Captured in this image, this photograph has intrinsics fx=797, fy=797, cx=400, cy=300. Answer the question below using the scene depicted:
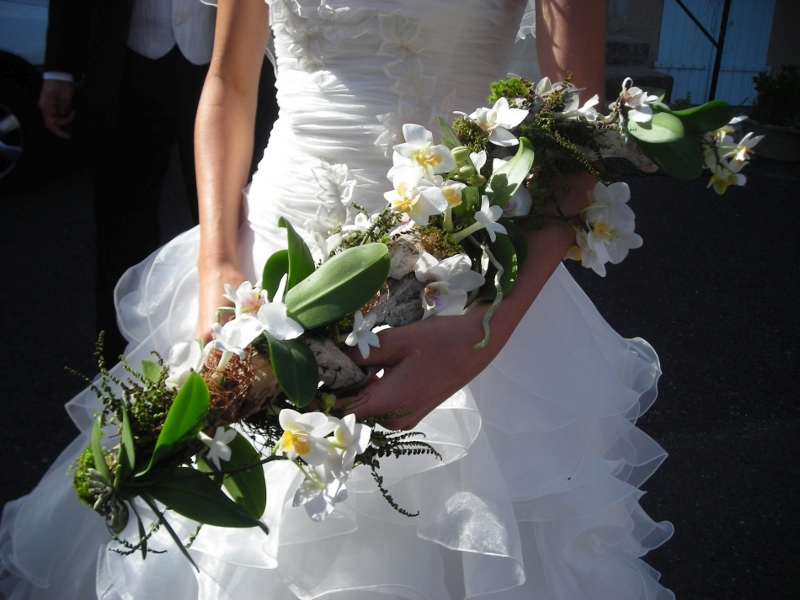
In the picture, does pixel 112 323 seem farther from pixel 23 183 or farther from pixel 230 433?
pixel 23 183

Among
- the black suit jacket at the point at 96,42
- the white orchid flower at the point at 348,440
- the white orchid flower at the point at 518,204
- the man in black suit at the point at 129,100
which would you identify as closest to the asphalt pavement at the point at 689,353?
the man in black suit at the point at 129,100

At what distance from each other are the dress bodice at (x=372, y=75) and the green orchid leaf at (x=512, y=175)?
30cm

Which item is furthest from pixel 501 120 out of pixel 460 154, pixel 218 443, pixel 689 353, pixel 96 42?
pixel 689 353

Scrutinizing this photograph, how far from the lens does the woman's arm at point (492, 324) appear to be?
3.18 feet

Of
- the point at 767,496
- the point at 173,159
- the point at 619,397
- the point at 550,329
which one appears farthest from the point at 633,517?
the point at 173,159

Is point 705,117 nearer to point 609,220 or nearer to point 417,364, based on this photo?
point 609,220

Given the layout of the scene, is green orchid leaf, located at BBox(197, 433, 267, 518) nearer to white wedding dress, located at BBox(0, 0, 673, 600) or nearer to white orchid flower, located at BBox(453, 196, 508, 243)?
white wedding dress, located at BBox(0, 0, 673, 600)

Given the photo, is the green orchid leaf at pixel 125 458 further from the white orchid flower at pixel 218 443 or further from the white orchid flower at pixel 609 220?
the white orchid flower at pixel 609 220

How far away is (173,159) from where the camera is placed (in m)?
6.14

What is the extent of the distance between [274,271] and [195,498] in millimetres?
287

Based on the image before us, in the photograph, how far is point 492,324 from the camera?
3.43ft

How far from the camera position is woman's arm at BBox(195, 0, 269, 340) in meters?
1.41

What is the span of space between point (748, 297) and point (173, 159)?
4.20 metres

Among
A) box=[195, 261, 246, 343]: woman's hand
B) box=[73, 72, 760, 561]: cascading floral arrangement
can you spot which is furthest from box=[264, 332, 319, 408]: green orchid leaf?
box=[195, 261, 246, 343]: woman's hand
